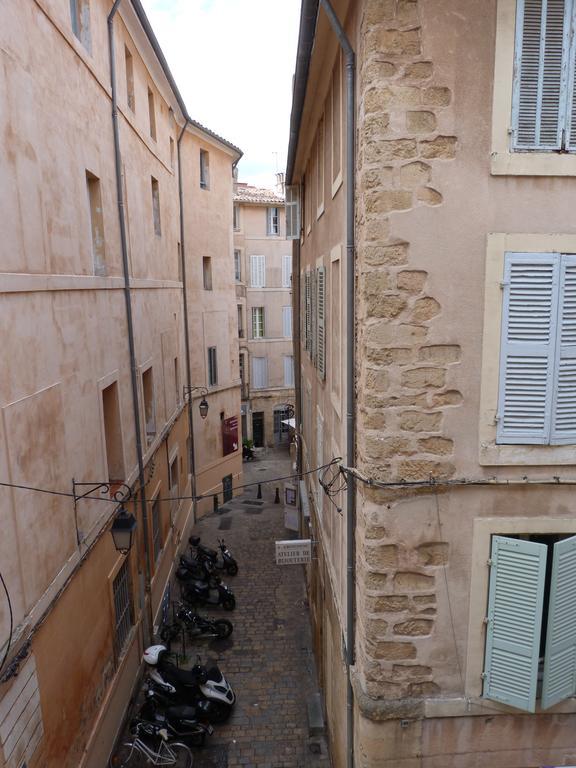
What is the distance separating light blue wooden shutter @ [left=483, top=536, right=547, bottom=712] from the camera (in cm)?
524

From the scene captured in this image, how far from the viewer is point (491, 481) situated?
17.1 feet

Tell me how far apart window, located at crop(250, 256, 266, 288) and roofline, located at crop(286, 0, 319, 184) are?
21789mm

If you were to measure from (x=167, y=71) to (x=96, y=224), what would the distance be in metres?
7.74

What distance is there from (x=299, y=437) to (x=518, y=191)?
13.2m

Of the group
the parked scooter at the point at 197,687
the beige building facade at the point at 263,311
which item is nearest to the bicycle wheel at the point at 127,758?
the parked scooter at the point at 197,687

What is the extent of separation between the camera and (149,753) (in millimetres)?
9203

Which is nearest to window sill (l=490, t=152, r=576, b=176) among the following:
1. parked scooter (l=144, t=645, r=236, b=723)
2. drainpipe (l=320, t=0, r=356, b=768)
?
drainpipe (l=320, t=0, r=356, b=768)

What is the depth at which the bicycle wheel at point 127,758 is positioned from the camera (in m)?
9.28

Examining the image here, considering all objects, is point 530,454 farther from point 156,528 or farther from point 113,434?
point 156,528

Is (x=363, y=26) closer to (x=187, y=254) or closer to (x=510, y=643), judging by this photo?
(x=510, y=643)

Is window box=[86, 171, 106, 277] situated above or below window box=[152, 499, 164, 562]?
above

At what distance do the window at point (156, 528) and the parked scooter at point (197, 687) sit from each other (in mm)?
3131


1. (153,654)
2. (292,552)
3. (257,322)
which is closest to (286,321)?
(257,322)

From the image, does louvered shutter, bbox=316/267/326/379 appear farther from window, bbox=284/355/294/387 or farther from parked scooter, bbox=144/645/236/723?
window, bbox=284/355/294/387
